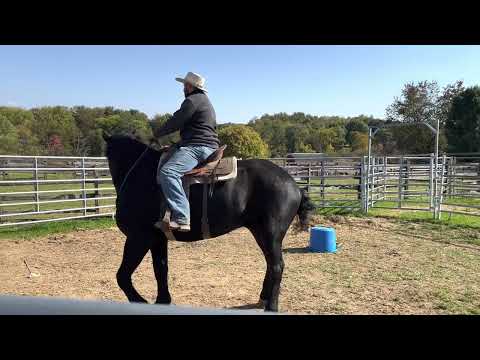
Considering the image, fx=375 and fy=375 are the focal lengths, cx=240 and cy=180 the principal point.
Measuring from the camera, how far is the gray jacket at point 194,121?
4008 millimetres

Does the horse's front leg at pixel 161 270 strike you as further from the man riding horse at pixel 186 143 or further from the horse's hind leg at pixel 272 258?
the horse's hind leg at pixel 272 258

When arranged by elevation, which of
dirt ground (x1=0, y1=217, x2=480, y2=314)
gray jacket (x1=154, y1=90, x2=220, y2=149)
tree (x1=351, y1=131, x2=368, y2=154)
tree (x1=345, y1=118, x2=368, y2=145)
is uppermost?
tree (x1=345, y1=118, x2=368, y2=145)

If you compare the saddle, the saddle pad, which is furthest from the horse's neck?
the saddle pad

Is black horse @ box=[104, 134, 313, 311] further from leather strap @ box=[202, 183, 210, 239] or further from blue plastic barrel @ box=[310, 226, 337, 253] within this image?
blue plastic barrel @ box=[310, 226, 337, 253]

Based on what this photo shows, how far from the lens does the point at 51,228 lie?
941 centimetres

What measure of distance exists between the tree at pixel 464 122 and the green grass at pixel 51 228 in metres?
30.6

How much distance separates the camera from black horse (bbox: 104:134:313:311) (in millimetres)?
3895

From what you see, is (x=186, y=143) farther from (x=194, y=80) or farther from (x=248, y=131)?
(x=248, y=131)

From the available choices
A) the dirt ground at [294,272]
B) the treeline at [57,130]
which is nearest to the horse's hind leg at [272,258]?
the dirt ground at [294,272]
